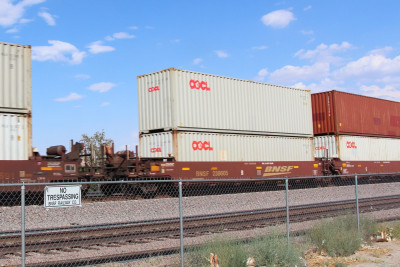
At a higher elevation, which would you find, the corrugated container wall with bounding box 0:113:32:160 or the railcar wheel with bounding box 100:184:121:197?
the corrugated container wall with bounding box 0:113:32:160

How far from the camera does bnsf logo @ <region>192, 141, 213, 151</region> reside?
18062 millimetres

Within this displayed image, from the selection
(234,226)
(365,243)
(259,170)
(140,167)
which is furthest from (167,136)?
(365,243)

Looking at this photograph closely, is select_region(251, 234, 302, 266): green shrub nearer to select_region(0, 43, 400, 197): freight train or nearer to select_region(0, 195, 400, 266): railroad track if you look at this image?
select_region(0, 195, 400, 266): railroad track

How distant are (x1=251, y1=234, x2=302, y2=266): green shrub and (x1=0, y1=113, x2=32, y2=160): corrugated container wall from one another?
9724mm

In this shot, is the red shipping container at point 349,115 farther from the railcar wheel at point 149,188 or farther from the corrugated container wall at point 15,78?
the corrugated container wall at point 15,78

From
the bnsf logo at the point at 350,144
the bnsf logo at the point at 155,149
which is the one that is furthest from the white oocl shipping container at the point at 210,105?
the bnsf logo at the point at 350,144

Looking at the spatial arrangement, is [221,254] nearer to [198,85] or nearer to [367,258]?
[367,258]

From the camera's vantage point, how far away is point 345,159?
2431cm

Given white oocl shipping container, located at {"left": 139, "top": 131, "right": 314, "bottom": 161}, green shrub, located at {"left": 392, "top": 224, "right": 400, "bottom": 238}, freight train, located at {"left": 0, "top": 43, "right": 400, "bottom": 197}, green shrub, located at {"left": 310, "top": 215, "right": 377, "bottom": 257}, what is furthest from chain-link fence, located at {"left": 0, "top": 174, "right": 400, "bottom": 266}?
white oocl shipping container, located at {"left": 139, "top": 131, "right": 314, "bottom": 161}

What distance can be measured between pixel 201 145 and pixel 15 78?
26.0ft

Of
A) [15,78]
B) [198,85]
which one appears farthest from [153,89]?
[15,78]

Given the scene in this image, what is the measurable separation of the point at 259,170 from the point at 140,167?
6145 millimetres

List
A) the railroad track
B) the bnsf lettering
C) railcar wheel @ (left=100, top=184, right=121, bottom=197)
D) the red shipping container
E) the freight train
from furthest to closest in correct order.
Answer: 1. the red shipping container
2. the bnsf lettering
3. railcar wheel @ (left=100, top=184, right=121, bottom=197)
4. the freight train
5. the railroad track

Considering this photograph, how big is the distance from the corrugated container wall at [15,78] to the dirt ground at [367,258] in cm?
1069
